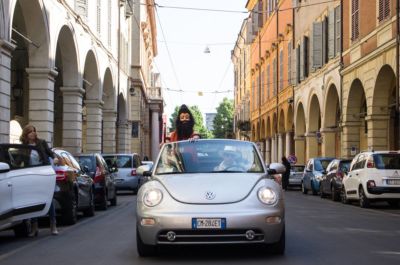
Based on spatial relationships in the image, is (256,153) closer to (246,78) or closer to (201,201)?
(201,201)

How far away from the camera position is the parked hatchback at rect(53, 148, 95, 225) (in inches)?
513

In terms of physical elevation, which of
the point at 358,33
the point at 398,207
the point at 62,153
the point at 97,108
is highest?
the point at 358,33

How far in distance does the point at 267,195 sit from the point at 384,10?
2003cm

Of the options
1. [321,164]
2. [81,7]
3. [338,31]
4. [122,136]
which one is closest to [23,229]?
[321,164]

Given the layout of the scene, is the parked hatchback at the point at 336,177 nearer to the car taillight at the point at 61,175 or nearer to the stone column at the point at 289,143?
the car taillight at the point at 61,175

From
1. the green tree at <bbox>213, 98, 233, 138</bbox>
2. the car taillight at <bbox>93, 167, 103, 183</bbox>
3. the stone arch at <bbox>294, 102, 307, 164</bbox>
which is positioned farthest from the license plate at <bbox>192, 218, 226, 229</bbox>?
→ the green tree at <bbox>213, 98, 233, 138</bbox>

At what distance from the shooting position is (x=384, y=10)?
2650 centimetres

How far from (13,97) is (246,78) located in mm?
49556

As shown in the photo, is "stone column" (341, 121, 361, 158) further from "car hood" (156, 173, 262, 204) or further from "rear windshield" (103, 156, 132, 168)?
"car hood" (156, 173, 262, 204)

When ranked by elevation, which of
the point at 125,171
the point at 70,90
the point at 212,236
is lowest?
the point at 212,236

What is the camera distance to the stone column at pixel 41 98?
23.8 m

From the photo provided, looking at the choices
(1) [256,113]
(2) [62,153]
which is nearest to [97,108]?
(2) [62,153]

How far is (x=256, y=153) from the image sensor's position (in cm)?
937

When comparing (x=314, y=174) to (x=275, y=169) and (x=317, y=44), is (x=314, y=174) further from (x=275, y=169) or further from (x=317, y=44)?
(x=275, y=169)
